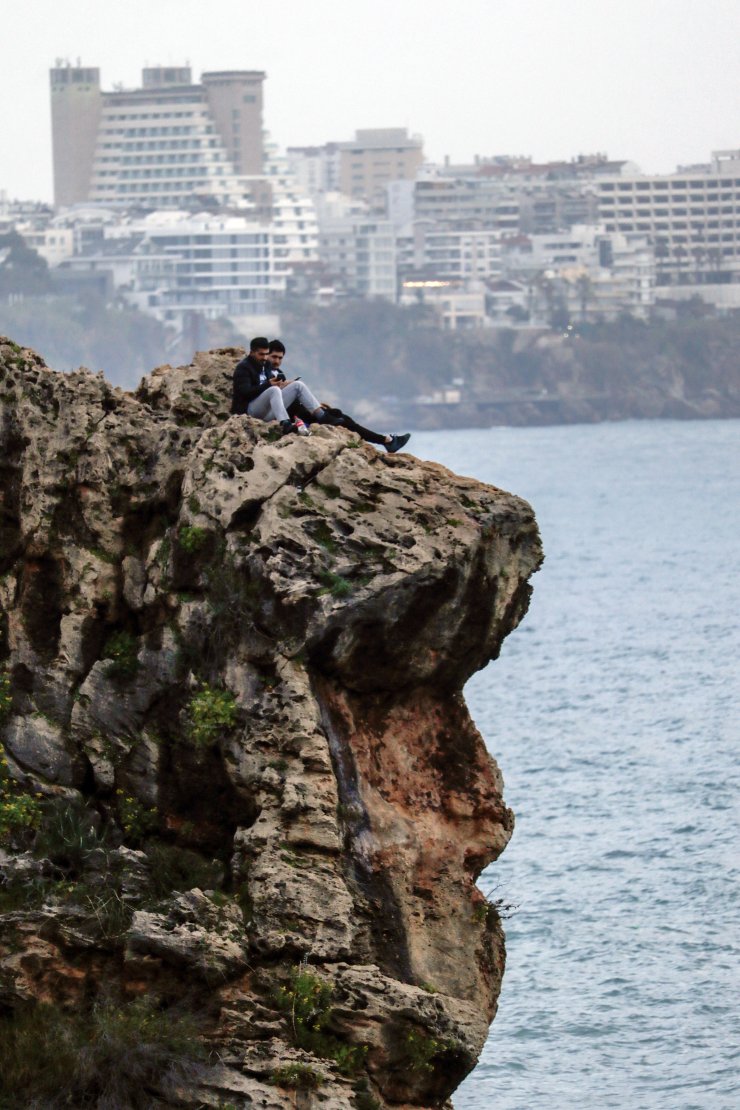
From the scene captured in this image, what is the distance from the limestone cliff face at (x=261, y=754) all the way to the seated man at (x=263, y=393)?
278mm

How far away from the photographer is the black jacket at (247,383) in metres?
16.1

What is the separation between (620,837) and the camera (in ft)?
134

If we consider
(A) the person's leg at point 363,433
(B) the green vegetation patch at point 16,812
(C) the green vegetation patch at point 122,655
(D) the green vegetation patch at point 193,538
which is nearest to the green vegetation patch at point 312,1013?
(B) the green vegetation patch at point 16,812

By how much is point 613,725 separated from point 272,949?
39.9m

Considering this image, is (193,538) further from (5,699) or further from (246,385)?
(5,699)

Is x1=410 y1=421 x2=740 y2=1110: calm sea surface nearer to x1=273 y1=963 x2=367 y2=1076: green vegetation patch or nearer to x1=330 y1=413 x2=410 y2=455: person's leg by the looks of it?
x1=330 y1=413 x2=410 y2=455: person's leg

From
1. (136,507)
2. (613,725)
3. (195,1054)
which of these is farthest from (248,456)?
(613,725)

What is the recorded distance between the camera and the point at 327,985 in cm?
1405

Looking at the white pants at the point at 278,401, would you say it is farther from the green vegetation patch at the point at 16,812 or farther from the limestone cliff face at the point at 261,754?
the green vegetation patch at the point at 16,812

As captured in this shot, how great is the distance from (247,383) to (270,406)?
28 cm

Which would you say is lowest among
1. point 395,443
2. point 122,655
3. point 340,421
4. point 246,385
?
point 122,655

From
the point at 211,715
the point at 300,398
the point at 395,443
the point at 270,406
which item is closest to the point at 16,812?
the point at 211,715

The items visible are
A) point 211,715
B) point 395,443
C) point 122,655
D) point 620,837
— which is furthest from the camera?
point 620,837

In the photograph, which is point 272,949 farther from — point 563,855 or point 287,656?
point 563,855
